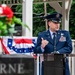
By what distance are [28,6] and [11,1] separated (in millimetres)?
6120

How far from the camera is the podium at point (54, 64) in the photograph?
5.63m

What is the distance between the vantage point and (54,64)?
Result: 5.69 metres

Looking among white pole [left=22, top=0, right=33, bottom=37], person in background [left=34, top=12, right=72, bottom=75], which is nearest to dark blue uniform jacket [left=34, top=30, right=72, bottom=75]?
person in background [left=34, top=12, right=72, bottom=75]

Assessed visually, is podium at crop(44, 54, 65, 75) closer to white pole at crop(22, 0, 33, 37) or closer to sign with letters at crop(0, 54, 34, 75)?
white pole at crop(22, 0, 33, 37)

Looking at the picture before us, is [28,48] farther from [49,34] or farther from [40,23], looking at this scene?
[40,23]

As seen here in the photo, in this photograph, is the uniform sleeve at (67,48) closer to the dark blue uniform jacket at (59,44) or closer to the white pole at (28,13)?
the dark blue uniform jacket at (59,44)

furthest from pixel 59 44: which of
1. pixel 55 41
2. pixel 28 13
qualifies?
pixel 28 13

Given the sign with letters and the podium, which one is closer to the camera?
the sign with letters

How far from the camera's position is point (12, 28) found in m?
3.15

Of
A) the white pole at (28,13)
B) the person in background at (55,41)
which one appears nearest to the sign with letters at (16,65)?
the person in background at (55,41)

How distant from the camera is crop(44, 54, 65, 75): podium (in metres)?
5.63

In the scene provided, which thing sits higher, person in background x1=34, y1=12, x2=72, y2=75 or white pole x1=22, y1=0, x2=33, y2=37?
white pole x1=22, y1=0, x2=33, y2=37

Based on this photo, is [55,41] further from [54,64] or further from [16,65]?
[16,65]

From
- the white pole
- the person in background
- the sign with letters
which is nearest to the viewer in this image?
the sign with letters
